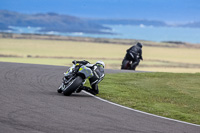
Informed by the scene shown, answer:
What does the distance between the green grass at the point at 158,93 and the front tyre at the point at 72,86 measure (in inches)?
49.4

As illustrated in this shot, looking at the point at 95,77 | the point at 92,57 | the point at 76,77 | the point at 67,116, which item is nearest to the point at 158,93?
the point at 95,77

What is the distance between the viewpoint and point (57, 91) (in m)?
17.8

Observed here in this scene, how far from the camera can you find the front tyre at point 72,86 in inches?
650

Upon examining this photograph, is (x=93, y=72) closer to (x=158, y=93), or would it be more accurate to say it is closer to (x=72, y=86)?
(x=72, y=86)

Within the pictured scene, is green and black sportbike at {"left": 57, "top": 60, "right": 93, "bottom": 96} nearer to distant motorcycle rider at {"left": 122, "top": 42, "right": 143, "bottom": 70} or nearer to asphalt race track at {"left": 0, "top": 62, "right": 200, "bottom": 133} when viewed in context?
asphalt race track at {"left": 0, "top": 62, "right": 200, "bottom": 133}

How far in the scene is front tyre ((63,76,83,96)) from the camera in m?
16.5

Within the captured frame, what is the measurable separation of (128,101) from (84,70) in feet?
5.57

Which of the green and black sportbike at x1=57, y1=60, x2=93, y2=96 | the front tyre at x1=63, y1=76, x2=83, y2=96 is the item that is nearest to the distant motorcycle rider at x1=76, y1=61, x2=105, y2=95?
the green and black sportbike at x1=57, y1=60, x2=93, y2=96

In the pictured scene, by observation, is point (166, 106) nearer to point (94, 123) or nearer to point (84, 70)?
point (84, 70)

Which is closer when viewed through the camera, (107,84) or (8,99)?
(8,99)

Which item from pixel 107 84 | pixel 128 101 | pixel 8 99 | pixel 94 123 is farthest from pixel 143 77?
pixel 94 123

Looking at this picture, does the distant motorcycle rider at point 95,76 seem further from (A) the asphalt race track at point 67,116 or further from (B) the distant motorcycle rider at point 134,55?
(B) the distant motorcycle rider at point 134,55

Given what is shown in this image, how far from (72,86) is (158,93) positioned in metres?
4.37

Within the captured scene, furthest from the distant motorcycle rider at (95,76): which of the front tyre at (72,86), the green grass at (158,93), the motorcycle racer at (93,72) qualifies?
the front tyre at (72,86)
